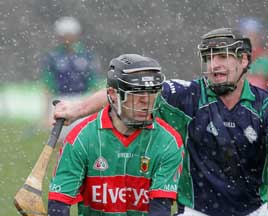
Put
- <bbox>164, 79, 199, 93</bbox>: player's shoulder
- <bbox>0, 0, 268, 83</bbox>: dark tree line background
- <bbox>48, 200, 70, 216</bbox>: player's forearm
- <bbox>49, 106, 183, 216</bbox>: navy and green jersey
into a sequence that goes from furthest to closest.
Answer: <bbox>0, 0, 268, 83</bbox>: dark tree line background < <bbox>164, 79, 199, 93</bbox>: player's shoulder < <bbox>49, 106, 183, 216</bbox>: navy and green jersey < <bbox>48, 200, 70, 216</bbox>: player's forearm

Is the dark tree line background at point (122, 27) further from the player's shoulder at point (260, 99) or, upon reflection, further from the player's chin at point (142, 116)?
the player's chin at point (142, 116)

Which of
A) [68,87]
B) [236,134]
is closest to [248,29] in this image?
[68,87]

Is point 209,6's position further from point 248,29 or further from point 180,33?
point 248,29

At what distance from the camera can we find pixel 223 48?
5273 mm

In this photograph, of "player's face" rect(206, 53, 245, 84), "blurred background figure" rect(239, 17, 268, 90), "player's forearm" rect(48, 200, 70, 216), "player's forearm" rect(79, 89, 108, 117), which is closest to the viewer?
"player's forearm" rect(48, 200, 70, 216)

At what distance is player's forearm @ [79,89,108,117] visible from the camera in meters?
5.12

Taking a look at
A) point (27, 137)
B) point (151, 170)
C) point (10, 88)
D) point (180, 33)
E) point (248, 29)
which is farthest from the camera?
point (10, 88)

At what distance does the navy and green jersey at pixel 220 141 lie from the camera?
5391 millimetres

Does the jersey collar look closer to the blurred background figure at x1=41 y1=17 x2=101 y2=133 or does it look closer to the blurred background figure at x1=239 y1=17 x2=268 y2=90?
the blurred background figure at x1=239 y1=17 x2=268 y2=90

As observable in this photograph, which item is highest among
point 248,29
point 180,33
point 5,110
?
point 248,29

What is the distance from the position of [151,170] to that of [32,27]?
12967mm

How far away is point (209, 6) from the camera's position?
53.0ft

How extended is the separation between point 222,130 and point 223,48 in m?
0.49

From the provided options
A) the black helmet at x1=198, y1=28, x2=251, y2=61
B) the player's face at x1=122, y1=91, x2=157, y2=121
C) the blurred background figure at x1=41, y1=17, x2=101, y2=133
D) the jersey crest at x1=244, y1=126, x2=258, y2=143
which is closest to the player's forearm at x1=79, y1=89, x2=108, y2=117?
the player's face at x1=122, y1=91, x2=157, y2=121
